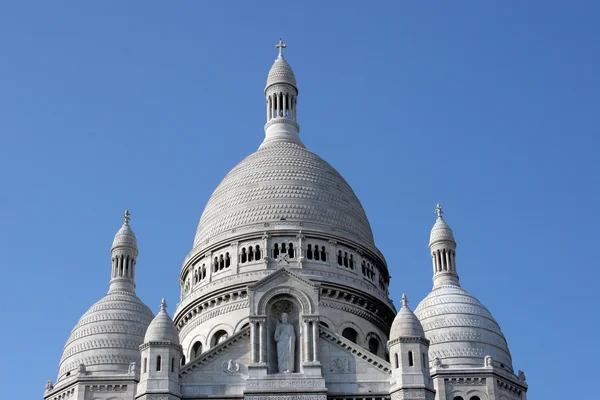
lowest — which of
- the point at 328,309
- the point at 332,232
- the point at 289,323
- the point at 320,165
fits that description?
the point at 289,323

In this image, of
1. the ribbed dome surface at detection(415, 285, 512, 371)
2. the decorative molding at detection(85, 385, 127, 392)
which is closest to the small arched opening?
the decorative molding at detection(85, 385, 127, 392)

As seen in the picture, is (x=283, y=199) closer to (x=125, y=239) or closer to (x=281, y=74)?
(x=125, y=239)

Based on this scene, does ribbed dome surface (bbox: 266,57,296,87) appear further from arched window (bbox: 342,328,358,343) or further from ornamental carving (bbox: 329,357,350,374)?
ornamental carving (bbox: 329,357,350,374)

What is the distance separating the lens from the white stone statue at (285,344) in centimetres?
5459

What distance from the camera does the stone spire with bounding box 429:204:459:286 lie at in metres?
70.0

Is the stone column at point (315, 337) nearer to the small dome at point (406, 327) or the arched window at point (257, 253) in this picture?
the small dome at point (406, 327)

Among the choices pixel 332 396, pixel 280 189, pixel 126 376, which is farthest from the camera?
pixel 280 189

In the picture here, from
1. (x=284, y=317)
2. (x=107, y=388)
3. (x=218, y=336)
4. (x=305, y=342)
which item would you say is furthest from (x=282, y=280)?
(x=218, y=336)

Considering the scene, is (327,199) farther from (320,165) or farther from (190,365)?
(190,365)

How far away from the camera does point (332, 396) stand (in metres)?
54.0

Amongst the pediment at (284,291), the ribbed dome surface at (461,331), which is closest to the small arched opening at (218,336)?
the ribbed dome surface at (461,331)

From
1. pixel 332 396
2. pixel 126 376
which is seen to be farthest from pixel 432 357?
pixel 126 376

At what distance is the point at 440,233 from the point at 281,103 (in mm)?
14301

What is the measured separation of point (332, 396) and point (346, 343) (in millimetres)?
2686
